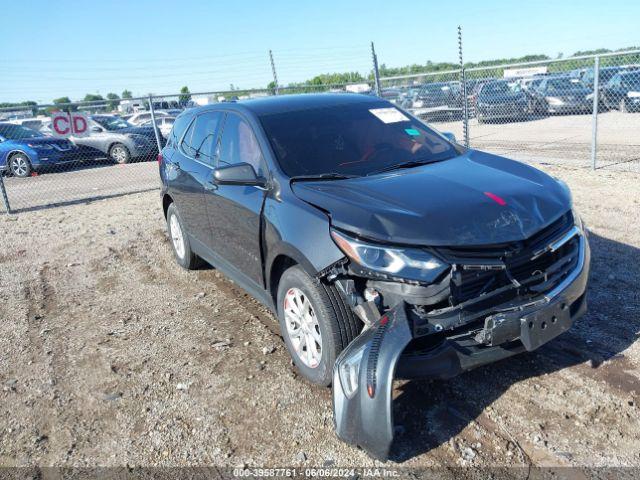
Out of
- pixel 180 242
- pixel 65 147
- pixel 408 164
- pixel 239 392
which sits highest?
pixel 408 164

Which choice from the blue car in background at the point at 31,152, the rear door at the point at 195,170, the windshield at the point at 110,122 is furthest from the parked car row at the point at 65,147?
the rear door at the point at 195,170

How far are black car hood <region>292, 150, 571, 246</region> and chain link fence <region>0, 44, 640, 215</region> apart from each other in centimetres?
643

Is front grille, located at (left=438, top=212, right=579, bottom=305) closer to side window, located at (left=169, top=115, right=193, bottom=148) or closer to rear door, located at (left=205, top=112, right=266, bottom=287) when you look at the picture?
rear door, located at (left=205, top=112, right=266, bottom=287)

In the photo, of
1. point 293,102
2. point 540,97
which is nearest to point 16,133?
point 293,102

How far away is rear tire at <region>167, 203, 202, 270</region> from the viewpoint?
18.9 feet

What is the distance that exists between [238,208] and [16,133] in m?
13.8

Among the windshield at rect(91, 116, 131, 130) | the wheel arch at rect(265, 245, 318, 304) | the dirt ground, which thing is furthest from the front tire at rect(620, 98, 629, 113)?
the wheel arch at rect(265, 245, 318, 304)

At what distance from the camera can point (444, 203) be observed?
3.17 metres

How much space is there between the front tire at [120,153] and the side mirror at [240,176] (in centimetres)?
1299

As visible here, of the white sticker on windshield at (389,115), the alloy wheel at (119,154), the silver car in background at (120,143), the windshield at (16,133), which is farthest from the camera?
the alloy wheel at (119,154)

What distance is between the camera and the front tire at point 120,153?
51.8 ft

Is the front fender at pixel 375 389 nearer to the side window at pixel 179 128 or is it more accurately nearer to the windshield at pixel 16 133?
the side window at pixel 179 128

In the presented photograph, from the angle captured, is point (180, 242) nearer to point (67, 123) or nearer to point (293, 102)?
point (293, 102)

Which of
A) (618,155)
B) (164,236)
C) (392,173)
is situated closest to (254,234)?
(392,173)
